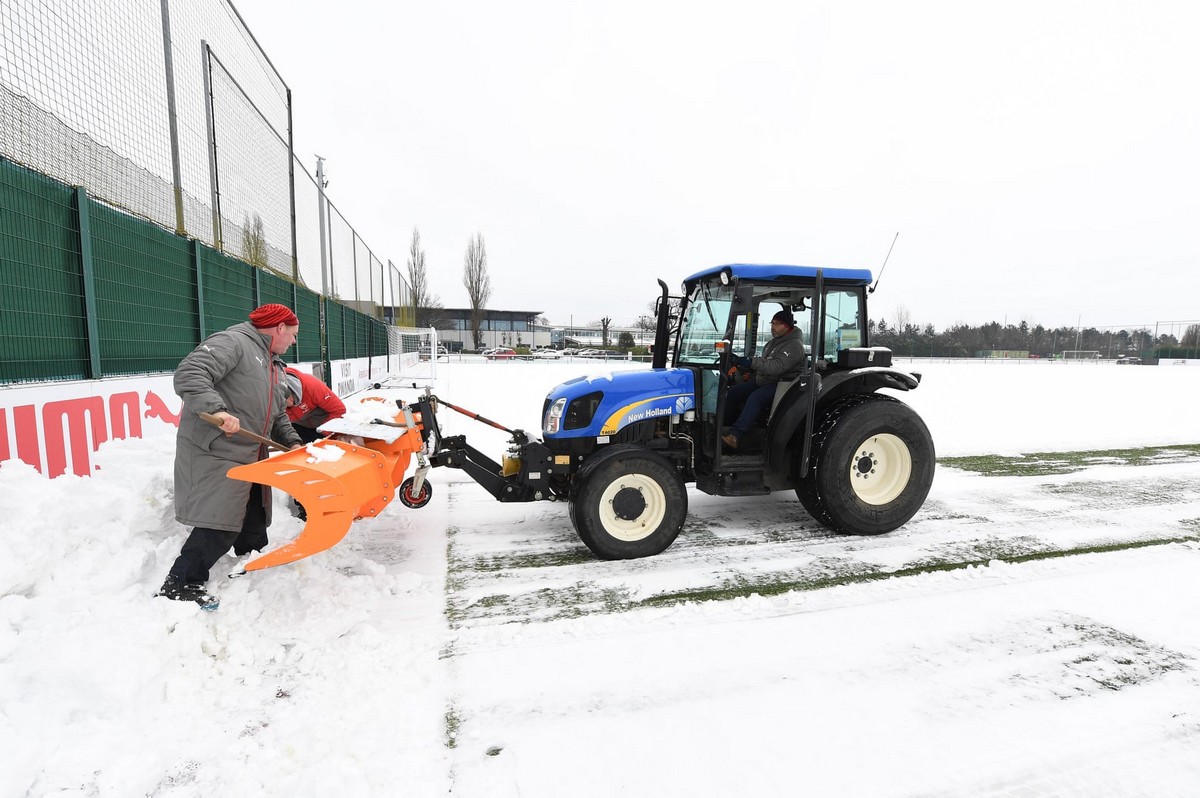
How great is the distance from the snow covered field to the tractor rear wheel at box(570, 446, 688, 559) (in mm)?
155

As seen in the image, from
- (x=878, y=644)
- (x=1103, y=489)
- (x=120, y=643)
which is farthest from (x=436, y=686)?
(x=1103, y=489)

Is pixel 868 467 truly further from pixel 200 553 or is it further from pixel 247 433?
pixel 200 553

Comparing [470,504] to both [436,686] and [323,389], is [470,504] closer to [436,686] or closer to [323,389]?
[323,389]

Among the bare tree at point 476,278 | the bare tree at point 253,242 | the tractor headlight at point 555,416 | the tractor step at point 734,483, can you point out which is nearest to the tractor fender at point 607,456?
the tractor headlight at point 555,416

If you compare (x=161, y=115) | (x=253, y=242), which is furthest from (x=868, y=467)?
(x=253, y=242)

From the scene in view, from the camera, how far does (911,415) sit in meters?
4.38

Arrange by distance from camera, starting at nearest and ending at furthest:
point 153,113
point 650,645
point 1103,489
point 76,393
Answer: point 650,645
point 76,393
point 153,113
point 1103,489

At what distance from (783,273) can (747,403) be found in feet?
3.24

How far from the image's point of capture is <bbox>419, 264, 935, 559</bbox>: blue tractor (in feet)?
12.5

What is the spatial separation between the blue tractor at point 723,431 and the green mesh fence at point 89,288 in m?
2.37

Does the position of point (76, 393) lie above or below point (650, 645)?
above

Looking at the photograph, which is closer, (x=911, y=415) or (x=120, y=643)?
(x=120, y=643)

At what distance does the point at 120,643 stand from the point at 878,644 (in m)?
3.41

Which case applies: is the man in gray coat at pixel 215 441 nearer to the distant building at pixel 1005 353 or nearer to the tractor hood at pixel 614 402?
the tractor hood at pixel 614 402
